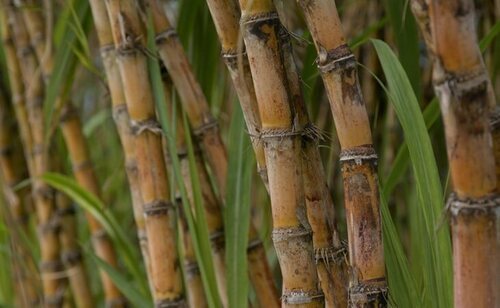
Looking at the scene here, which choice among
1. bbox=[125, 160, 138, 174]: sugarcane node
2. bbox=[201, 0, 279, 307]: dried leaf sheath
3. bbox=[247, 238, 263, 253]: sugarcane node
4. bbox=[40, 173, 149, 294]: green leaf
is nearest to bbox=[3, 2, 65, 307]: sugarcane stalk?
bbox=[40, 173, 149, 294]: green leaf

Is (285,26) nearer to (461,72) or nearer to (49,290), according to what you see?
(461,72)

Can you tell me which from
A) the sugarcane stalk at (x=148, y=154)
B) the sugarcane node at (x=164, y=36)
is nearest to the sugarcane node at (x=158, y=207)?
the sugarcane stalk at (x=148, y=154)

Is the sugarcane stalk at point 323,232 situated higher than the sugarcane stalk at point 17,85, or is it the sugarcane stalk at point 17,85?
the sugarcane stalk at point 17,85

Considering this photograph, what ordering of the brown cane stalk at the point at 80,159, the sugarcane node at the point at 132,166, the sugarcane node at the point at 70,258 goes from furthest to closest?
1. the sugarcane node at the point at 70,258
2. the brown cane stalk at the point at 80,159
3. the sugarcane node at the point at 132,166

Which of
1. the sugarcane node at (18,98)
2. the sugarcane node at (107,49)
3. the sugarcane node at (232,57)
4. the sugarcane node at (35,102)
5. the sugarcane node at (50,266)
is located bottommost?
the sugarcane node at (50,266)

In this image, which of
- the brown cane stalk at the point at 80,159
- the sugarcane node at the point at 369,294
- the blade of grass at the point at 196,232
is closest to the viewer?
the sugarcane node at the point at 369,294

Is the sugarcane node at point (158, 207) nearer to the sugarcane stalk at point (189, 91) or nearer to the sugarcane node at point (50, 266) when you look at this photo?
the sugarcane stalk at point (189, 91)
